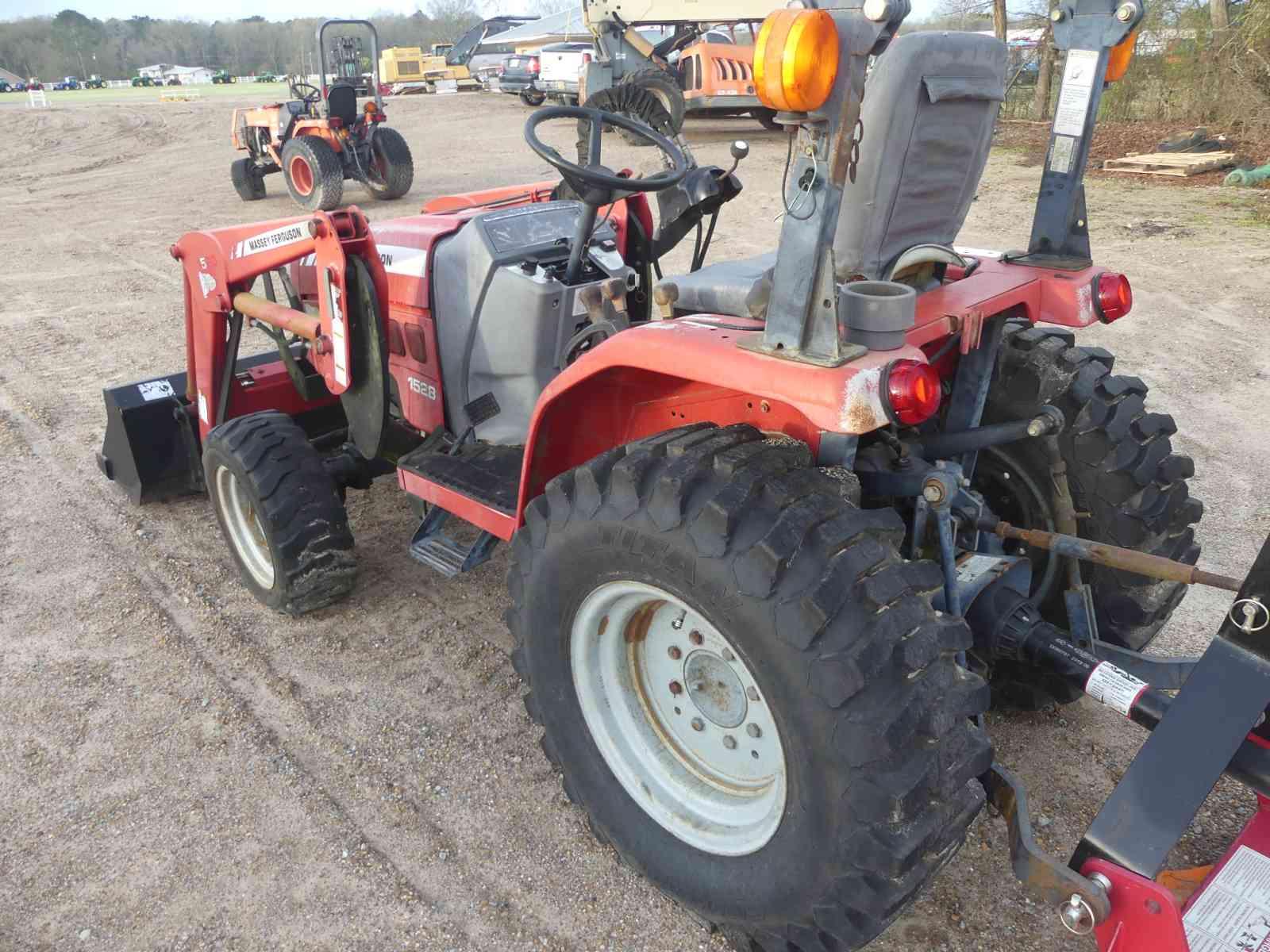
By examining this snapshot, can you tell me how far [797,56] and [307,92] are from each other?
12.5 meters

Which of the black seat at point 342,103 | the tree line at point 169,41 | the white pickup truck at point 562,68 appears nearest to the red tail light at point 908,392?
the black seat at point 342,103

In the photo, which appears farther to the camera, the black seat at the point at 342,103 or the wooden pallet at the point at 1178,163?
the black seat at the point at 342,103

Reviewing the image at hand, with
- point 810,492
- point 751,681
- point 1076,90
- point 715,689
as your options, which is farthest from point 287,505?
point 1076,90

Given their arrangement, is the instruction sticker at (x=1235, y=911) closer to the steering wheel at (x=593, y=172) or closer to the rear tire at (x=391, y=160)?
the steering wheel at (x=593, y=172)

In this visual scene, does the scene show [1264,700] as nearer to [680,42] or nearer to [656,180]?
[656,180]

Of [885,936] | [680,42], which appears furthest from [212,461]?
[680,42]

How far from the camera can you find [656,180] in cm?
258

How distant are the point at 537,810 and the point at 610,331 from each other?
1.27 metres

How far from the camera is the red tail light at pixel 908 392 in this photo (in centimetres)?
162

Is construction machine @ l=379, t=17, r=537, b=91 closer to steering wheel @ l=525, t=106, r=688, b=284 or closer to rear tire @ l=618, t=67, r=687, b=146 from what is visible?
rear tire @ l=618, t=67, r=687, b=146

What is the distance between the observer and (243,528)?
11.0 ft

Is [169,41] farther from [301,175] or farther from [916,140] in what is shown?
[916,140]

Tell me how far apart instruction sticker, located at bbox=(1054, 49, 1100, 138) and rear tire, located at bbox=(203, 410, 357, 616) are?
231cm

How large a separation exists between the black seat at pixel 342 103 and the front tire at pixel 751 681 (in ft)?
34.8
